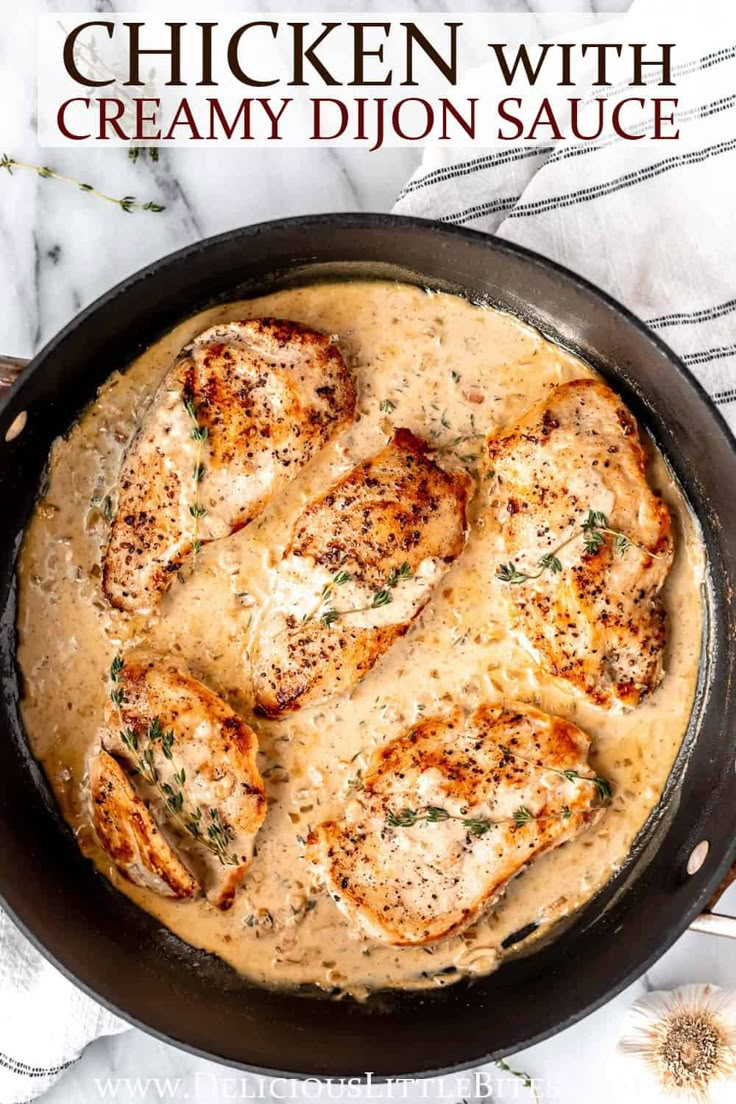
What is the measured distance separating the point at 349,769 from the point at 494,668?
45 cm

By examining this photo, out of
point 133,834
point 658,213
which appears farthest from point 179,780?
point 658,213

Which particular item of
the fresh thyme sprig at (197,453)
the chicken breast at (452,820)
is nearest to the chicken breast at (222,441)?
the fresh thyme sprig at (197,453)

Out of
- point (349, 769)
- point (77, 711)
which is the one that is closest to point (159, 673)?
point (77, 711)

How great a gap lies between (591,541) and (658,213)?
948mm

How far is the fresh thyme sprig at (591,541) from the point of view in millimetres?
2725

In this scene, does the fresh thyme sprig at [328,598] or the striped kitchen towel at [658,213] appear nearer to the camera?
the fresh thyme sprig at [328,598]

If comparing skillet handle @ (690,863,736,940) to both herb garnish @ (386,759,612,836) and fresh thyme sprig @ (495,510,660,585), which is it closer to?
herb garnish @ (386,759,612,836)

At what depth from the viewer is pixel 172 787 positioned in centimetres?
282

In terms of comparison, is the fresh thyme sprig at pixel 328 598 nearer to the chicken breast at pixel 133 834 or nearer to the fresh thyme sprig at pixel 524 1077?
the chicken breast at pixel 133 834

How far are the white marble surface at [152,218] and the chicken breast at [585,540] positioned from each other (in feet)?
2.88

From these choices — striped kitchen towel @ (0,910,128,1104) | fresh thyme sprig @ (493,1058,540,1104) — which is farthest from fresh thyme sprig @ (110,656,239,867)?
fresh thyme sprig @ (493,1058,540,1104)

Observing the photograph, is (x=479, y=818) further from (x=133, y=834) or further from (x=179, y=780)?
(x=133, y=834)

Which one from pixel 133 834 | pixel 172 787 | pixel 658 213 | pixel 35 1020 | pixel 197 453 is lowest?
pixel 35 1020

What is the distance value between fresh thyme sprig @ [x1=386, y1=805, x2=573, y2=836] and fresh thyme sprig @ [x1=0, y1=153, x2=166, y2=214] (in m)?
1.77
